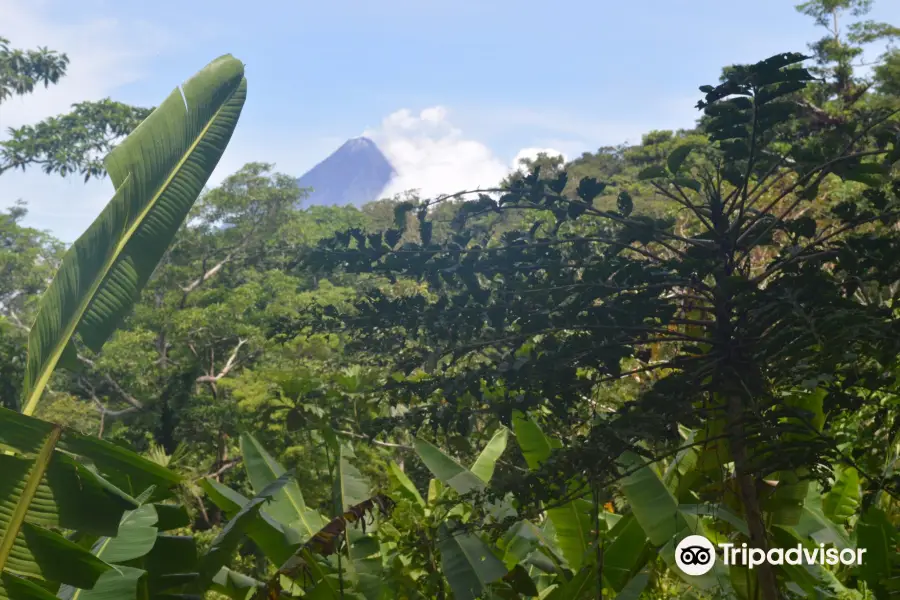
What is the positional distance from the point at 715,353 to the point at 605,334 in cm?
26

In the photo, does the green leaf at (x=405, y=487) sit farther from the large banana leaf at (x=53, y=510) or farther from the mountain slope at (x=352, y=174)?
the mountain slope at (x=352, y=174)

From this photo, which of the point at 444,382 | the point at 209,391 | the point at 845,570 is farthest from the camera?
the point at 209,391

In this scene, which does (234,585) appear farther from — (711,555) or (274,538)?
(711,555)

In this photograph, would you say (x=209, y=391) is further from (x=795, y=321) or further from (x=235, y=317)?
(x=795, y=321)

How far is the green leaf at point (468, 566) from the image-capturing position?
7.43ft

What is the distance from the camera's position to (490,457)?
3.12m

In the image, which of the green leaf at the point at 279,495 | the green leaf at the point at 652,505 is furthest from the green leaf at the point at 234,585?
the green leaf at the point at 652,505

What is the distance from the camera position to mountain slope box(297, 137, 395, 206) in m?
134

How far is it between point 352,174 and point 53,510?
14313 cm

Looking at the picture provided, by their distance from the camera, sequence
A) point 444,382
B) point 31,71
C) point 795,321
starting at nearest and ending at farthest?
point 795,321 → point 444,382 → point 31,71

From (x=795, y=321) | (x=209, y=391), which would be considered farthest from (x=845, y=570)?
(x=209, y=391)

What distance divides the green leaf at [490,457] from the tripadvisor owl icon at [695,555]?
0.84 meters

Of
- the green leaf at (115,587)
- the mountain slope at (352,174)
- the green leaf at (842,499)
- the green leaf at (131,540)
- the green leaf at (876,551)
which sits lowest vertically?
the green leaf at (842,499)

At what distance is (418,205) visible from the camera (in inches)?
68.1
